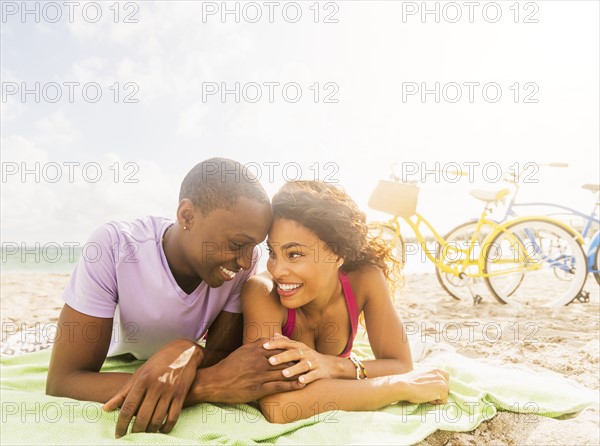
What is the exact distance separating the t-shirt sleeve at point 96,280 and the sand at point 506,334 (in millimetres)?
1514

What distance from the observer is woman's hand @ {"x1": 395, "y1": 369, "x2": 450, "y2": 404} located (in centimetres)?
232

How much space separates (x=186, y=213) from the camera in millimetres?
2314

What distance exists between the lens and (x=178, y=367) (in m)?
1.96

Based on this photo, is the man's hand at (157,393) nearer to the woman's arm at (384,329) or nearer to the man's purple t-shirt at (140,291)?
the man's purple t-shirt at (140,291)

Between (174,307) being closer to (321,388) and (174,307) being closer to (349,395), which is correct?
(321,388)

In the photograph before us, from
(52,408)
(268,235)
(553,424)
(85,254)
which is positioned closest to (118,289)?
(85,254)

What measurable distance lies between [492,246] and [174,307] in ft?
16.2

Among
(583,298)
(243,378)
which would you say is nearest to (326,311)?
(243,378)

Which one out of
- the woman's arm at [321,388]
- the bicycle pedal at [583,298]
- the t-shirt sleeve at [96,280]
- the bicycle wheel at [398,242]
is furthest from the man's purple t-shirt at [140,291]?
the bicycle pedal at [583,298]

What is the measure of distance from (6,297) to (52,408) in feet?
21.1

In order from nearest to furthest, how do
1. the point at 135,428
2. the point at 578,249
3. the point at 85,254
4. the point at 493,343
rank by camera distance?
the point at 135,428 → the point at 85,254 → the point at 493,343 → the point at 578,249

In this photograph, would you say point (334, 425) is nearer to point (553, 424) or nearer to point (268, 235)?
point (268, 235)

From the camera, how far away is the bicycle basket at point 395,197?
239 inches

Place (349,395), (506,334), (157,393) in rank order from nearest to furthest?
(157,393) → (349,395) → (506,334)
